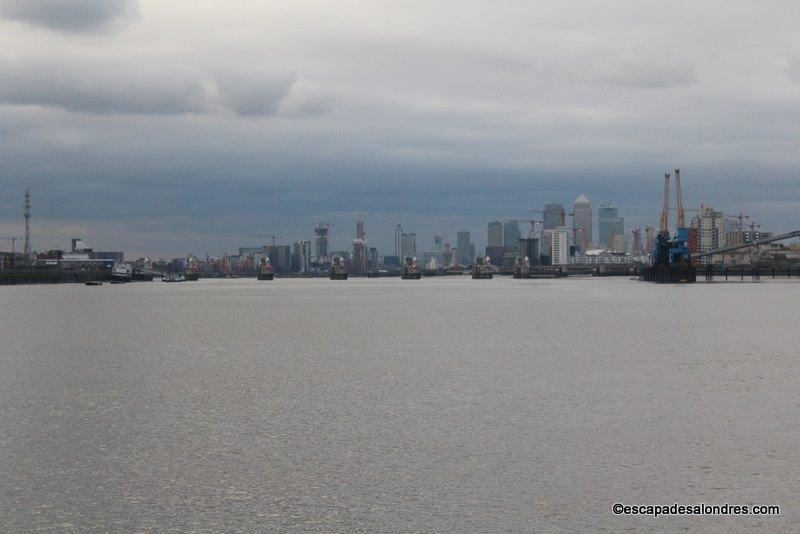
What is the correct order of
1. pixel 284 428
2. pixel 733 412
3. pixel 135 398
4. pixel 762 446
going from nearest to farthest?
pixel 762 446, pixel 284 428, pixel 733 412, pixel 135 398

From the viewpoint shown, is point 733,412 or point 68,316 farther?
point 68,316

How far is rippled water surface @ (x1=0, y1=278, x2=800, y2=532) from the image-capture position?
18.1m

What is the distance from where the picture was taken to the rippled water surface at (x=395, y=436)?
18.1 metres

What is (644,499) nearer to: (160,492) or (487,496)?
(487,496)

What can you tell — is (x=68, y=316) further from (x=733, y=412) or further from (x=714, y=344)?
(x=733, y=412)

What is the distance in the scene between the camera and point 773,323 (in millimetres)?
75875

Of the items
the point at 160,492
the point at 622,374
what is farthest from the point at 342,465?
the point at 622,374

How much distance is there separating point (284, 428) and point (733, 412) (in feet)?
44.5

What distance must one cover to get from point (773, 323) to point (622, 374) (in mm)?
41274

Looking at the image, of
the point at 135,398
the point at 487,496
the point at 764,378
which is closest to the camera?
the point at 487,496

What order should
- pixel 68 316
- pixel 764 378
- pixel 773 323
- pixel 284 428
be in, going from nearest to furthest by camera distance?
pixel 284 428, pixel 764 378, pixel 773 323, pixel 68 316

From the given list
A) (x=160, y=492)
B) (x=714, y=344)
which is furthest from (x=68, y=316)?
(x=160, y=492)

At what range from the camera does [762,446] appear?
23578 millimetres

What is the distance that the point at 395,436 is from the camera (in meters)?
25.6
